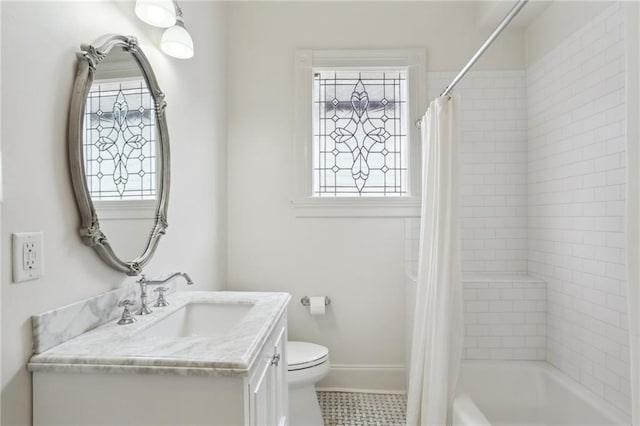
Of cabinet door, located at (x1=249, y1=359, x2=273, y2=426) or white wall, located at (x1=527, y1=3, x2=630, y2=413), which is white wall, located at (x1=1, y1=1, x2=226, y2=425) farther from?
white wall, located at (x1=527, y1=3, x2=630, y2=413)

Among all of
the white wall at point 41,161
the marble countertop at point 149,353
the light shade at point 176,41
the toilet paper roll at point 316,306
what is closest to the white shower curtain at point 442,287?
the toilet paper roll at point 316,306

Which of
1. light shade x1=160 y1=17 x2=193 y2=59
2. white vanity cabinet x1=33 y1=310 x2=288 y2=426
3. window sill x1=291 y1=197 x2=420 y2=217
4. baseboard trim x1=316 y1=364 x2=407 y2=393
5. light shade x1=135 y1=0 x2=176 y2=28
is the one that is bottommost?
baseboard trim x1=316 y1=364 x2=407 y2=393

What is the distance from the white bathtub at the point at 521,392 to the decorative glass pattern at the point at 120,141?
6.03ft

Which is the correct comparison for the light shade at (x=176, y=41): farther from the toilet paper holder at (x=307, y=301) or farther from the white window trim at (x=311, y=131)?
the toilet paper holder at (x=307, y=301)

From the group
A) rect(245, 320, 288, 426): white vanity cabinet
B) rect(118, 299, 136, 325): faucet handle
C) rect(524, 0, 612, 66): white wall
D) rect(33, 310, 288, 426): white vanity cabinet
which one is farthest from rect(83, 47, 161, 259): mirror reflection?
rect(524, 0, 612, 66): white wall

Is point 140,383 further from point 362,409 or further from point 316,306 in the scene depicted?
point 362,409

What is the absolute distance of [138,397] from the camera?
912 mm

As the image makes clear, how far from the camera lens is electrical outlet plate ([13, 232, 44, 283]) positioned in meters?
0.89

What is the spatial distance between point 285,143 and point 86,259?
163 cm

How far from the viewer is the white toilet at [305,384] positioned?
1.93m

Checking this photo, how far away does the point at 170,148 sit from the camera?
67.9 inches

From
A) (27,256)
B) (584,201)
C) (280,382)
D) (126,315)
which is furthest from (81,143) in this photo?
(584,201)

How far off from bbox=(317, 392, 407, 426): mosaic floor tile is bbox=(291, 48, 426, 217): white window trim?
1199 millimetres

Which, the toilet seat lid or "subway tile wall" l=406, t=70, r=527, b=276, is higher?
"subway tile wall" l=406, t=70, r=527, b=276
